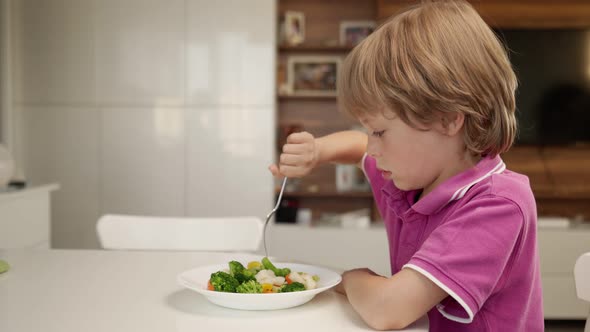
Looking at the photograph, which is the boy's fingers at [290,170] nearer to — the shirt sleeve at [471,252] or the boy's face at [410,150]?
the boy's face at [410,150]

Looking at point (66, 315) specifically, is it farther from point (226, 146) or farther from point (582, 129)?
point (582, 129)

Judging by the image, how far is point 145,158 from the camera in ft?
11.3

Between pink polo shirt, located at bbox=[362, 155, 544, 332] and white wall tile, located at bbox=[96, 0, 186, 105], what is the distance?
259 cm

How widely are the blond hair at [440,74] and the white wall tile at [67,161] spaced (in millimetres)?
2812

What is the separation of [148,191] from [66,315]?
2639 mm

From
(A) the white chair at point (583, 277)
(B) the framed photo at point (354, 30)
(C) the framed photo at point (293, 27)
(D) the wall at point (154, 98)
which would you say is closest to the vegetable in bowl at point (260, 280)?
(A) the white chair at point (583, 277)

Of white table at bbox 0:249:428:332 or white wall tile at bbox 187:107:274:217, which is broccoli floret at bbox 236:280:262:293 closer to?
white table at bbox 0:249:428:332

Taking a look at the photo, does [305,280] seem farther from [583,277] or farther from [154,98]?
[154,98]

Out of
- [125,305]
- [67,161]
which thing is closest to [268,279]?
[125,305]

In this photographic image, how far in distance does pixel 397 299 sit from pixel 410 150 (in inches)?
9.1

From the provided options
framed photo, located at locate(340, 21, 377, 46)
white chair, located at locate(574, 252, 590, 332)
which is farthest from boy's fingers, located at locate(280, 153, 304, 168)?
framed photo, located at locate(340, 21, 377, 46)

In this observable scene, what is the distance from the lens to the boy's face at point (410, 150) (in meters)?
0.92

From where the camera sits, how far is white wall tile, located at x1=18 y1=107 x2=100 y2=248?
11.4ft

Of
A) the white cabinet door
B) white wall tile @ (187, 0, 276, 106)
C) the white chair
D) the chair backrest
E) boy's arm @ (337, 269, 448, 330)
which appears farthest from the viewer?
white wall tile @ (187, 0, 276, 106)
